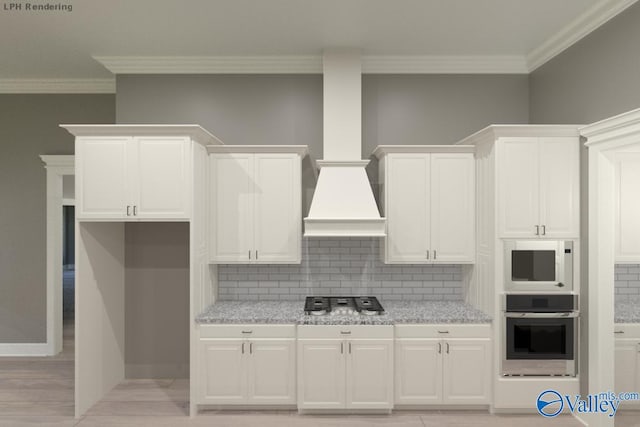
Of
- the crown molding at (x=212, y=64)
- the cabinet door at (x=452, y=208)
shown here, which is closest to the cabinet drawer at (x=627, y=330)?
the cabinet door at (x=452, y=208)

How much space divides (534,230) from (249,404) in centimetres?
294

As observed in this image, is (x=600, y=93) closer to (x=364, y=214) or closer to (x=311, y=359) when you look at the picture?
(x=364, y=214)

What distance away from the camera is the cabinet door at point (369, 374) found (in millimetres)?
3674

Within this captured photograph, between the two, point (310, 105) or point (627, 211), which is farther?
point (310, 105)

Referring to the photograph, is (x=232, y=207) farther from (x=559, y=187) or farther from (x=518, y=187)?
(x=559, y=187)

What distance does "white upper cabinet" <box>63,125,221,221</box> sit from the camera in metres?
3.64

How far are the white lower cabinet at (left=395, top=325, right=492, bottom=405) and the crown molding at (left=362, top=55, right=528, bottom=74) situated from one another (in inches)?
107

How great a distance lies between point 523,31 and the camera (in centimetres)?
389

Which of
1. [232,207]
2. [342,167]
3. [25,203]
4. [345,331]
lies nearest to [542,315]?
[345,331]

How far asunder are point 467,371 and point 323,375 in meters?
1.27

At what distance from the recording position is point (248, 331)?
3734 millimetres

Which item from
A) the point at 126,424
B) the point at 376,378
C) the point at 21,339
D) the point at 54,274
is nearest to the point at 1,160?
the point at 54,274

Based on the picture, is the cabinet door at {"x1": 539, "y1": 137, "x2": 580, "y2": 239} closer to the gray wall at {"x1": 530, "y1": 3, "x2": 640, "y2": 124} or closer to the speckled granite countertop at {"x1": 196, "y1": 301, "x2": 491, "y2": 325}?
the gray wall at {"x1": 530, "y1": 3, "x2": 640, "y2": 124}

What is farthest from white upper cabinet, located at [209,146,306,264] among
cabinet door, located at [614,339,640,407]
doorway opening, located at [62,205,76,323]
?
doorway opening, located at [62,205,76,323]
